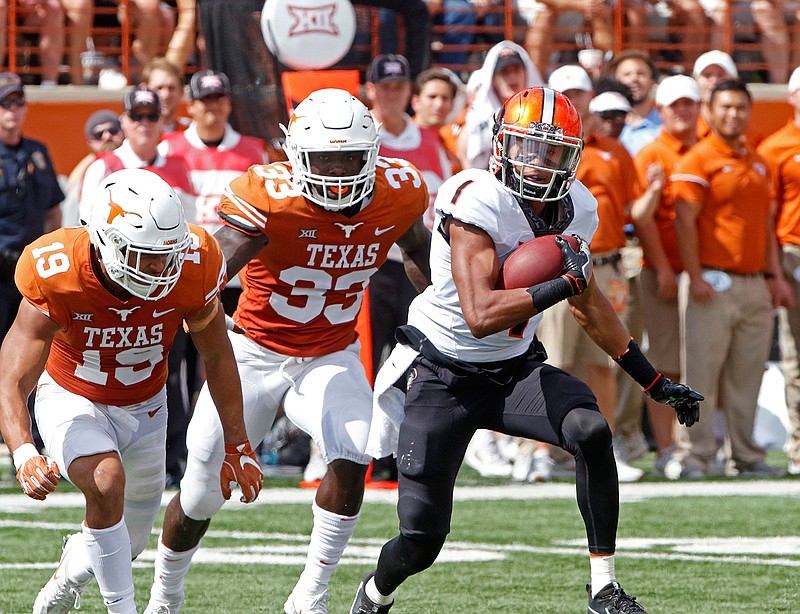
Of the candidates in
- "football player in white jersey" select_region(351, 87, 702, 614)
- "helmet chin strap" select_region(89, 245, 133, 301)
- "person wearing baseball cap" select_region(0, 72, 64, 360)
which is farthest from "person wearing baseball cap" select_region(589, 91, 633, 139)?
"helmet chin strap" select_region(89, 245, 133, 301)

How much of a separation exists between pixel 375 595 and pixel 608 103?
178 inches

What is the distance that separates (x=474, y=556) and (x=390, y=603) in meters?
1.39

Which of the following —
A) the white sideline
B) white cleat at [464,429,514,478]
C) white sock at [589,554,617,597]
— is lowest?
white cleat at [464,429,514,478]

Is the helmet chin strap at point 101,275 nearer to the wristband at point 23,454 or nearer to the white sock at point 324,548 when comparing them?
the wristband at point 23,454

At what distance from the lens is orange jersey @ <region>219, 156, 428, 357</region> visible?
16.8ft

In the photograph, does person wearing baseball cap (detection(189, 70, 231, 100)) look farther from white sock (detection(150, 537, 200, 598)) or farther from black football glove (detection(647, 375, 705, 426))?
black football glove (detection(647, 375, 705, 426))

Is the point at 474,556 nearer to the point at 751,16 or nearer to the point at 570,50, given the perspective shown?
the point at 570,50

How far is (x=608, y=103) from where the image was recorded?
8.49 m

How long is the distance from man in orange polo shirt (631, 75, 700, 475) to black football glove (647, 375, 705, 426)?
12.4 ft

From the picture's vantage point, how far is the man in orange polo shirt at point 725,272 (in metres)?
8.26

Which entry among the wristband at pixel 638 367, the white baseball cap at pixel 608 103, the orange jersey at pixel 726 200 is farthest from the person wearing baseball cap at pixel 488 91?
the wristband at pixel 638 367

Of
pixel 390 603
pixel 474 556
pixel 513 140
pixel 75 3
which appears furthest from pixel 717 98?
pixel 75 3

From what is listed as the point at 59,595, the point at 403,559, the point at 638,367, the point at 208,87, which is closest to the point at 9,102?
the point at 208,87

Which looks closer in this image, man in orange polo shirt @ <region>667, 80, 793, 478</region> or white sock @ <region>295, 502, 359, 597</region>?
white sock @ <region>295, 502, 359, 597</region>
